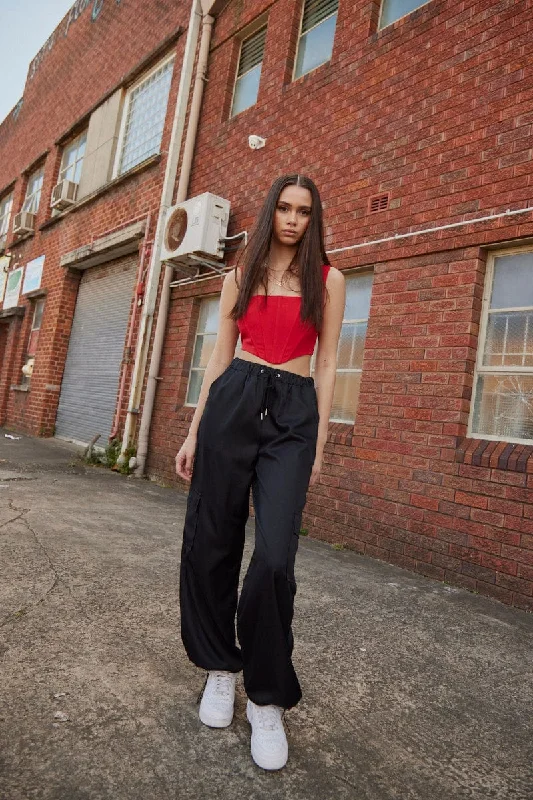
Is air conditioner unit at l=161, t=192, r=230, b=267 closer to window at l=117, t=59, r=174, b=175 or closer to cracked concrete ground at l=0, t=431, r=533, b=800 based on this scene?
window at l=117, t=59, r=174, b=175

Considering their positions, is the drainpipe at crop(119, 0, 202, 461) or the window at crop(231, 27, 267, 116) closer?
the window at crop(231, 27, 267, 116)

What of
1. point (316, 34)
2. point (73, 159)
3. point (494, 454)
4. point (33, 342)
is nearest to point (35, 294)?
point (33, 342)

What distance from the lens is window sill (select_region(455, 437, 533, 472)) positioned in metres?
3.60

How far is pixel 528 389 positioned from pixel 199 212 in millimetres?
4215

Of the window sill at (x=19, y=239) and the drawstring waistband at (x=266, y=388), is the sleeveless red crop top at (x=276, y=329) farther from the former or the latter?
the window sill at (x=19, y=239)

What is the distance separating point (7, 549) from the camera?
11.1ft

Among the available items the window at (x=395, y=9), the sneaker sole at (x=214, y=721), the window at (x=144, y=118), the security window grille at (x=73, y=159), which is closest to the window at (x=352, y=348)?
the window at (x=395, y=9)

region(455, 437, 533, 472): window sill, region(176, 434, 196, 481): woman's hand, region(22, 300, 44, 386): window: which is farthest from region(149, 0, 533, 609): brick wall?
region(22, 300, 44, 386): window

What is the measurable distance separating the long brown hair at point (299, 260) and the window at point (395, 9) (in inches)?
163

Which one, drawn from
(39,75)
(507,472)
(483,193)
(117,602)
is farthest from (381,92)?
(39,75)

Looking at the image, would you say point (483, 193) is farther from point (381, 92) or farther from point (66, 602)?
point (66, 602)

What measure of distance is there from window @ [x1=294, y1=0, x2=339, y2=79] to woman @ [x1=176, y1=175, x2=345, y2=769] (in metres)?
4.90

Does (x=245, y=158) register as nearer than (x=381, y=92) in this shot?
No

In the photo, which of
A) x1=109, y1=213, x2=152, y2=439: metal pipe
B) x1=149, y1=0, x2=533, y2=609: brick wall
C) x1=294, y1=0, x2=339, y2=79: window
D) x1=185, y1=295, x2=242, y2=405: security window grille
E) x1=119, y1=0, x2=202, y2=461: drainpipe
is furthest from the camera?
x1=109, y1=213, x2=152, y2=439: metal pipe
